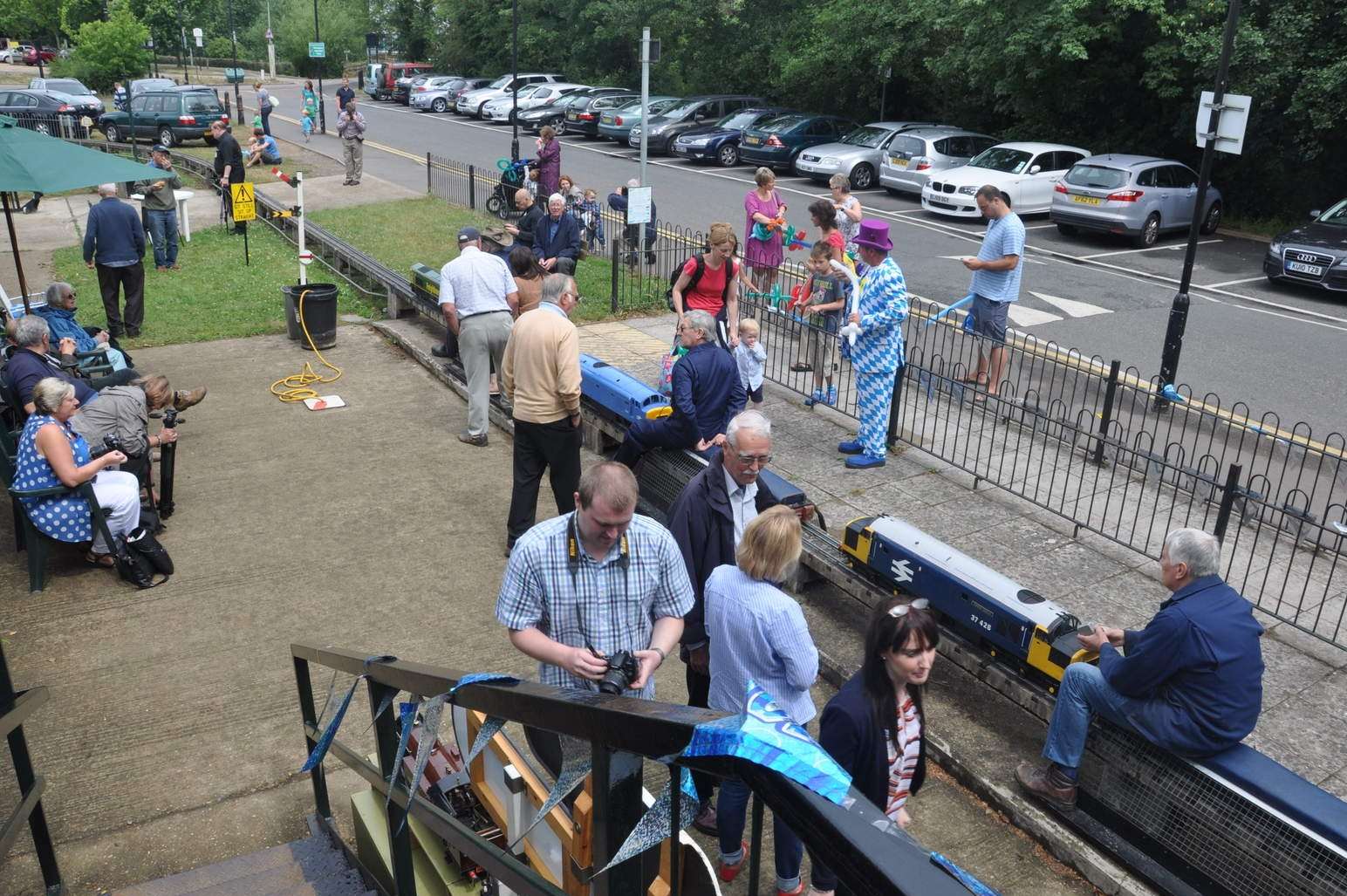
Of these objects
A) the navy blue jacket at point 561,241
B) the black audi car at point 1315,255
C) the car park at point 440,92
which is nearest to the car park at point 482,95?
the car park at point 440,92

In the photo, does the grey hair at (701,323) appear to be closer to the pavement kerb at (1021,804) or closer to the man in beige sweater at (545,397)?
the man in beige sweater at (545,397)

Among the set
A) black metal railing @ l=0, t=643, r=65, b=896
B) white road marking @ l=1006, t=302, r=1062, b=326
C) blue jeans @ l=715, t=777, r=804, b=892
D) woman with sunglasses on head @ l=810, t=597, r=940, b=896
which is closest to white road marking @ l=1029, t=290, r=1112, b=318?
white road marking @ l=1006, t=302, r=1062, b=326

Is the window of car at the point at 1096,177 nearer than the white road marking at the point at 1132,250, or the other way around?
the white road marking at the point at 1132,250

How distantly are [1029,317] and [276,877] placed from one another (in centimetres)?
1277

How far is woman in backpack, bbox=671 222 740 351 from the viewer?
8977mm

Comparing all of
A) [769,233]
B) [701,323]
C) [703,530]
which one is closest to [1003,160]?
[769,233]

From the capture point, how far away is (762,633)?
4.12 m

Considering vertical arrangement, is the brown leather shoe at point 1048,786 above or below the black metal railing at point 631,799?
below

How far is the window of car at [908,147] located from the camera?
2367 cm

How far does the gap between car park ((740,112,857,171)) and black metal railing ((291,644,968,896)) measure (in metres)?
25.5

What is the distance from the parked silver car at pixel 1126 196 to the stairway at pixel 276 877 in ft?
60.3

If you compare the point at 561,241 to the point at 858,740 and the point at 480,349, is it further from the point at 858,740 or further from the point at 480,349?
the point at 858,740

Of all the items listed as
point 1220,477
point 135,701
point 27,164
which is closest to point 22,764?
point 135,701

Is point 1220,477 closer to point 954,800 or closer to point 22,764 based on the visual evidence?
point 954,800
